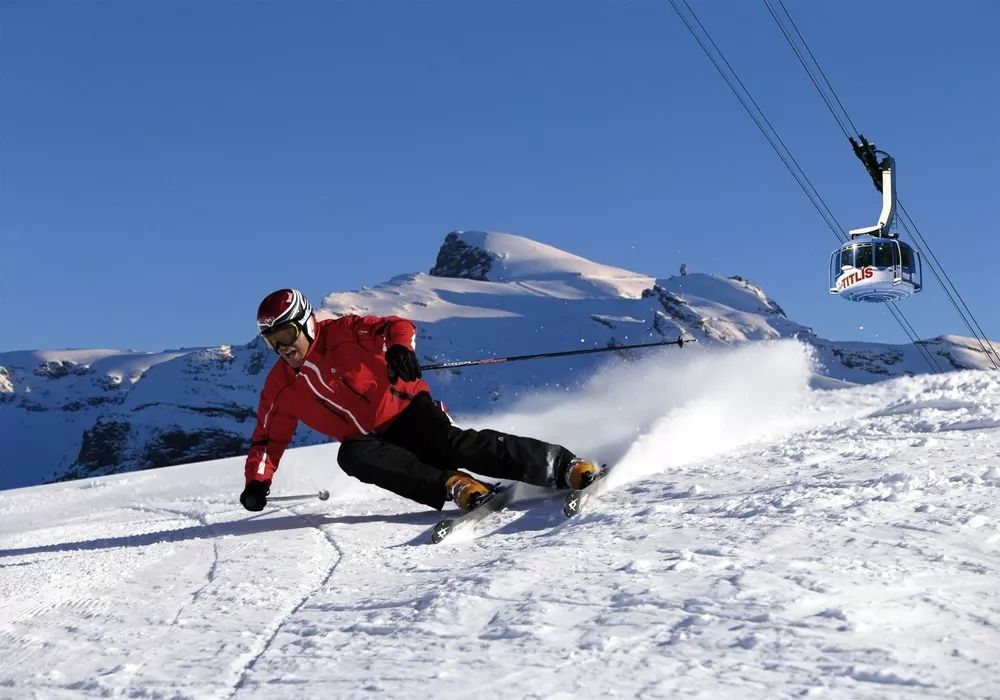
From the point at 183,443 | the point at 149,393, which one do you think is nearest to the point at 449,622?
the point at 183,443

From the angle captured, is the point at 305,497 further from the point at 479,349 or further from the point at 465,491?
the point at 479,349

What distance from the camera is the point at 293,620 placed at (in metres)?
2.65

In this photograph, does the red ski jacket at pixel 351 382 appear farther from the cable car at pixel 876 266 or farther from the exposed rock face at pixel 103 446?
the exposed rock face at pixel 103 446

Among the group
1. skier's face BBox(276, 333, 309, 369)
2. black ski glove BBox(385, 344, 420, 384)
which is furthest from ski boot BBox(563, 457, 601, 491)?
skier's face BBox(276, 333, 309, 369)

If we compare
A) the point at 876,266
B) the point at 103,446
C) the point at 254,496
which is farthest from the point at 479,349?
the point at 254,496

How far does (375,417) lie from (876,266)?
11262 millimetres

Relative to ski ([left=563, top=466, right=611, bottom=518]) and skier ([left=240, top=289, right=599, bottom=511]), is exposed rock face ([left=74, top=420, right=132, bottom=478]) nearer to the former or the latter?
skier ([left=240, top=289, right=599, bottom=511])

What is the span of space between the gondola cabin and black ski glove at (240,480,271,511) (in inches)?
454

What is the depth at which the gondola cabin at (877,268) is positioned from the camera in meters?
13.9

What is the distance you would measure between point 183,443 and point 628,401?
14501 cm

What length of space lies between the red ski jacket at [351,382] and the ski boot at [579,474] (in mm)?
879

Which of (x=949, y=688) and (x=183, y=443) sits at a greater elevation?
(x=949, y=688)

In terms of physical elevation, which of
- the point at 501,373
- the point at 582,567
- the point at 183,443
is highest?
the point at 582,567

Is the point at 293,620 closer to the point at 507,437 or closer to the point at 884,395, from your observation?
the point at 507,437
